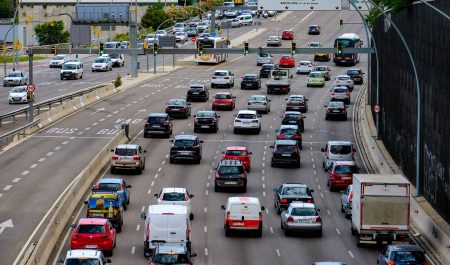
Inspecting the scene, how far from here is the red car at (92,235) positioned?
4219 centimetres

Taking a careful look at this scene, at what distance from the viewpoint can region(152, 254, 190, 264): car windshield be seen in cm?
3728

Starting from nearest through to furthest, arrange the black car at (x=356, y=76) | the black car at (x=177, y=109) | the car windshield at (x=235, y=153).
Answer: the car windshield at (x=235, y=153), the black car at (x=177, y=109), the black car at (x=356, y=76)

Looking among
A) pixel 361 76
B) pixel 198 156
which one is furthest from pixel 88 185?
pixel 361 76

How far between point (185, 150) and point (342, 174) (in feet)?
35.4

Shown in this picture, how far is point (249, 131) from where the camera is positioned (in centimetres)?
7888

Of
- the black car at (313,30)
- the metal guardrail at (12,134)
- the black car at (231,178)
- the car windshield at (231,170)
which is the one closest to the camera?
the black car at (231,178)

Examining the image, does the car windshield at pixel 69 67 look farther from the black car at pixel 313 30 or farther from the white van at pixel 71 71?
the black car at pixel 313 30

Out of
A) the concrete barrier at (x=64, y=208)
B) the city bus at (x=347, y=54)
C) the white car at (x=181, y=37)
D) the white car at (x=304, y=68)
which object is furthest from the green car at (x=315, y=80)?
the white car at (x=181, y=37)

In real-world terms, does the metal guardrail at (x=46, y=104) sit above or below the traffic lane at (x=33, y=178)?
above

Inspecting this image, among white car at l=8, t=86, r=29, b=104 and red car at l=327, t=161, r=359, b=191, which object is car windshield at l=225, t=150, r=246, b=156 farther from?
white car at l=8, t=86, r=29, b=104

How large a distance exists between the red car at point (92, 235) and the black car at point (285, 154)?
23940mm

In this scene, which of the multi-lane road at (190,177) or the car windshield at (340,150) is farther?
the car windshield at (340,150)

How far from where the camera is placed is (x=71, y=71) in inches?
4742

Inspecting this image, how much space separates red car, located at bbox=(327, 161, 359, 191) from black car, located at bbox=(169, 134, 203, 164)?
9921 millimetres
